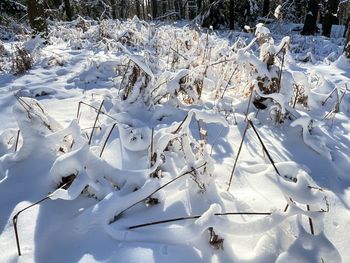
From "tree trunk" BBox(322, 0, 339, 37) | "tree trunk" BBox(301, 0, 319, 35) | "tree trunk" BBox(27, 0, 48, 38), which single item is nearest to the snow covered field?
"tree trunk" BBox(27, 0, 48, 38)

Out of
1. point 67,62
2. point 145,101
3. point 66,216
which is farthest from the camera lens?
point 67,62

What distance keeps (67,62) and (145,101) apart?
9.27ft

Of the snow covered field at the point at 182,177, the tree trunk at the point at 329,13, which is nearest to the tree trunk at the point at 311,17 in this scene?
the tree trunk at the point at 329,13

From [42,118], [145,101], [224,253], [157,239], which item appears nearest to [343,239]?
[224,253]

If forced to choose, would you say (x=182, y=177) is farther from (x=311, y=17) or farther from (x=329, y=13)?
(x=329, y=13)

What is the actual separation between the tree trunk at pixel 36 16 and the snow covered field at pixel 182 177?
5.07m

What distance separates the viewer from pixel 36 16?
23.8 ft

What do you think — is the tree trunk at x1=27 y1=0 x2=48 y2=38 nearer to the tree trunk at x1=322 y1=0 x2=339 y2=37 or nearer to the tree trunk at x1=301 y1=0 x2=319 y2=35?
the tree trunk at x1=301 y1=0 x2=319 y2=35

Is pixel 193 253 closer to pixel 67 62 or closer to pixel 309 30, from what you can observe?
pixel 67 62

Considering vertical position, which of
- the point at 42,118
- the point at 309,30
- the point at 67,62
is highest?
the point at 42,118

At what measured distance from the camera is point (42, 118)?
1.83 meters

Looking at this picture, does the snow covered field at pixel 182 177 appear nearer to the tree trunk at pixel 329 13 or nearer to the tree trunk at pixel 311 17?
the tree trunk at pixel 311 17

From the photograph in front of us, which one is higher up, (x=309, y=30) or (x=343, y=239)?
(x=343, y=239)

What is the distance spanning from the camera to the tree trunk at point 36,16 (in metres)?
7.17
